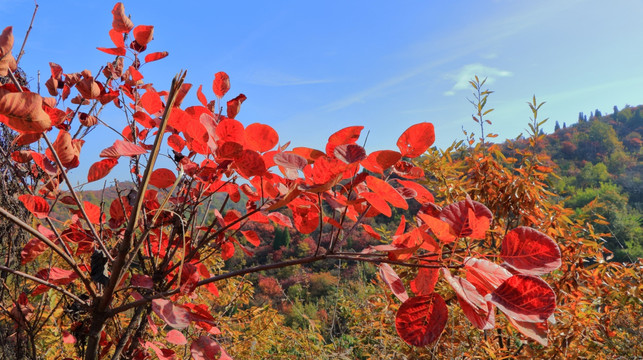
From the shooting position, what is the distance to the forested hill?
18.7 meters

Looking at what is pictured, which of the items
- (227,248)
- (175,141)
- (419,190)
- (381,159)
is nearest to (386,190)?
(381,159)

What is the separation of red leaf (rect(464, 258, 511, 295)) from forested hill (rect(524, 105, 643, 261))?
2104 centimetres

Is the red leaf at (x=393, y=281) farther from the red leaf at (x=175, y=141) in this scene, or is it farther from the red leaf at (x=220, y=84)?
the red leaf at (x=220, y=84)

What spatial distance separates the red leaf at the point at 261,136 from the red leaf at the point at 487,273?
1.18 ft

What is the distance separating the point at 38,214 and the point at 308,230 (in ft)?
1.86

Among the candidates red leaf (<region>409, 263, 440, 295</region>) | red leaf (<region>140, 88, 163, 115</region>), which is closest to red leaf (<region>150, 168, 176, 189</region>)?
red leaf (<region>140, 88, 163, 115</region>)

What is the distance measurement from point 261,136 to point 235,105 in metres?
0.26

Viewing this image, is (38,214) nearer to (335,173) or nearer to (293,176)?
(293,176)

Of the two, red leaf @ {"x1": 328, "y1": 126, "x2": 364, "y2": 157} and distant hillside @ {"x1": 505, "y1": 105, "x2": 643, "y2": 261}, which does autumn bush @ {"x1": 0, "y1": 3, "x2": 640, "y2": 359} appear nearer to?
red leaf @ {"x1": 328, "y1": 126, "x2": 364, "y2": 157}

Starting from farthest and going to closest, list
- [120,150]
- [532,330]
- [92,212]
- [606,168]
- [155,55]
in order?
[606,168] → [155,55] → [92,212] → [120,150] → [532,330]

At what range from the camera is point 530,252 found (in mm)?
448

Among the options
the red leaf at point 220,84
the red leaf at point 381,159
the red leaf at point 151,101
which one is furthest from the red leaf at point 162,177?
the red leaf at point 381,159

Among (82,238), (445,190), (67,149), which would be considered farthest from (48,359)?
(445,190)

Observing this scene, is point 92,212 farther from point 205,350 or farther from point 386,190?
point 386,190
